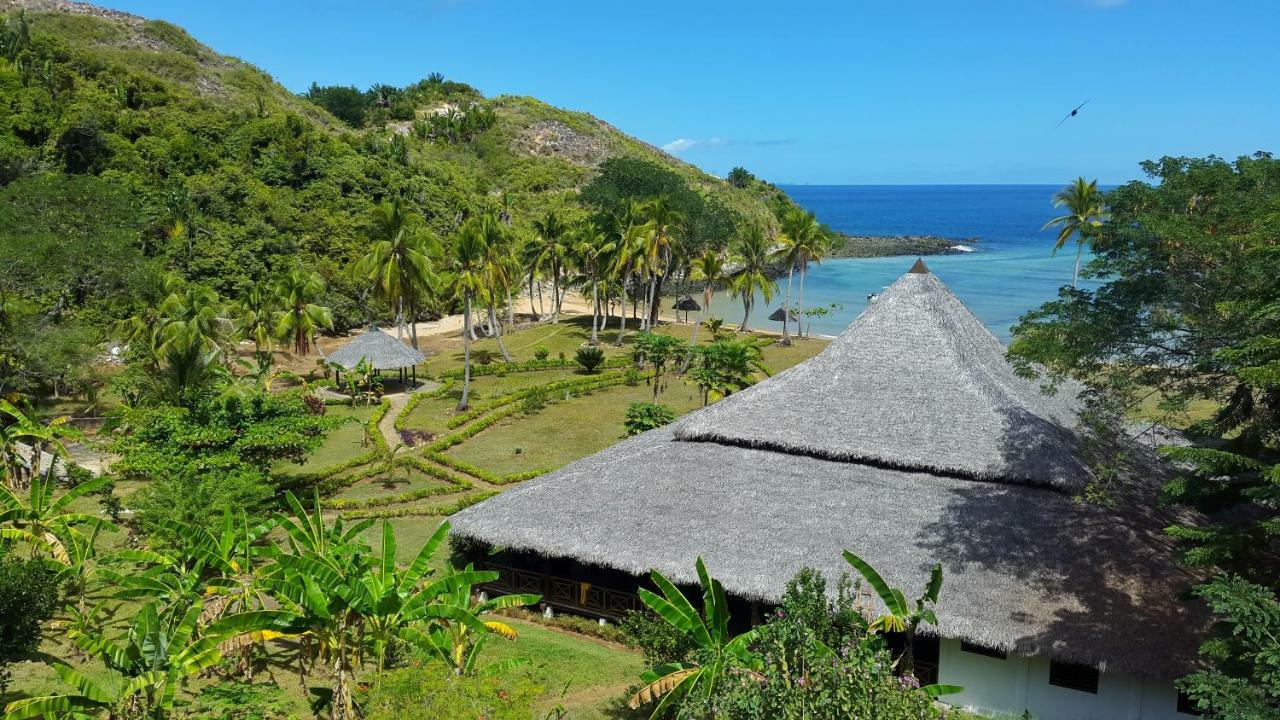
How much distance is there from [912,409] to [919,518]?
3349 mm

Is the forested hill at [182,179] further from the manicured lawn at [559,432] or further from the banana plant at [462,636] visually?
the banana plant at [462,636]

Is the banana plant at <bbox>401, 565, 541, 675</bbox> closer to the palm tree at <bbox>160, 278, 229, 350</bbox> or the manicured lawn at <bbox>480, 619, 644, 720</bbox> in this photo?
the manicured lawn at <bbox>480, 619, 644, 720</bbox>

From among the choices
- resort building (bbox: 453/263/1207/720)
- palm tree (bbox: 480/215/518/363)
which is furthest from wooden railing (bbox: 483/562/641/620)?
palm tree (bbox: 480/215/518/363)

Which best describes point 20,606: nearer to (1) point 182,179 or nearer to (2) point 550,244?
(2) point 550,244

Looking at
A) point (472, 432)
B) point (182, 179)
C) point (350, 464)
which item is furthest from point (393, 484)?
point (182, 179)

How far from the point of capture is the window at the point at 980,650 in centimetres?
1412

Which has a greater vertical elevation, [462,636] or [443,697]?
[443,697]

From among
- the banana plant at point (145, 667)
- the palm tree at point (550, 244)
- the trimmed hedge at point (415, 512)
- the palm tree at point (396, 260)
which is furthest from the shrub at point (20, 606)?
the palm tree at point (550, 244)

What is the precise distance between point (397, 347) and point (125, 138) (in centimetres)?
3497

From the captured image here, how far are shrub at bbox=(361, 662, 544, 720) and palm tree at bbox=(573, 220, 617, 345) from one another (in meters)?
38.3

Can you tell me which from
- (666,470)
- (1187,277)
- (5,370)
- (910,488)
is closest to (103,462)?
(5,370)

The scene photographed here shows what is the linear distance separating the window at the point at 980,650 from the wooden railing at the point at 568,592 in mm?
6352

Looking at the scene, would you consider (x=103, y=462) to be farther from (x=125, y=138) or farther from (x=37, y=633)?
(x=125, y=138)

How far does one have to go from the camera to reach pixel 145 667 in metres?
10.9
